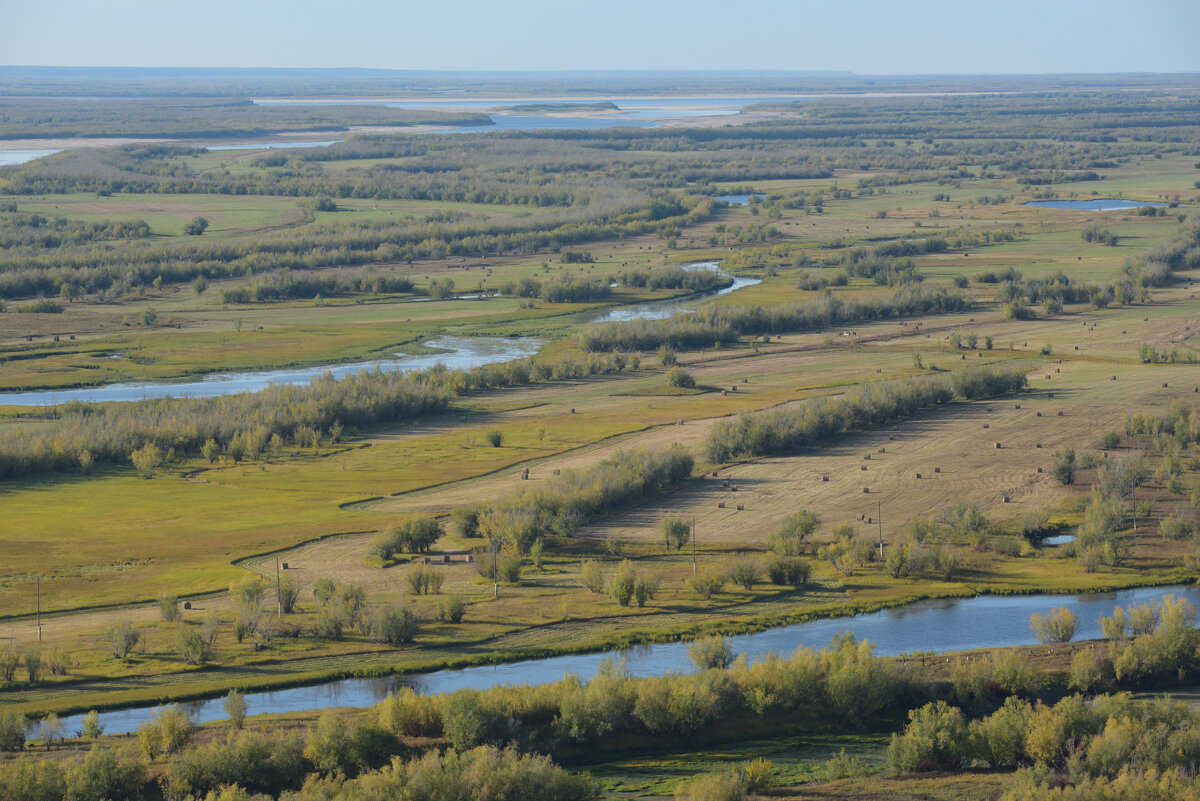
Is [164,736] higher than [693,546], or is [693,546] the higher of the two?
[164,736]

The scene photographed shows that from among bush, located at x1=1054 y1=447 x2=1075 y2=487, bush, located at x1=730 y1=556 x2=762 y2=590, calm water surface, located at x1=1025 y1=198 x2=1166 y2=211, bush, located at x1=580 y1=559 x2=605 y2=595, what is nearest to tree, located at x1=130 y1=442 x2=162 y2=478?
bush, located at x1=580 y1=559 x2=605 y2=595

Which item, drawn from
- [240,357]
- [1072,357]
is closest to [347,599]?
[240,357]

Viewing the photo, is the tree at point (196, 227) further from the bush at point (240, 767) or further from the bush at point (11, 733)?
the bush at point (240, 767)

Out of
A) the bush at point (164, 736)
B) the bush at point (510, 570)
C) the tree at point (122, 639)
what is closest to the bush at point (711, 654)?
the bush at point (510, 570)

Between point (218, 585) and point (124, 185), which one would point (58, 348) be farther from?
point (124, 185)

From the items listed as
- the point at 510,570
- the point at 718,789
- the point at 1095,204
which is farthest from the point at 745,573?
the point at 1095,204

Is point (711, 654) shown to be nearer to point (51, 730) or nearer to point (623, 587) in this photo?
point (623, 587)
